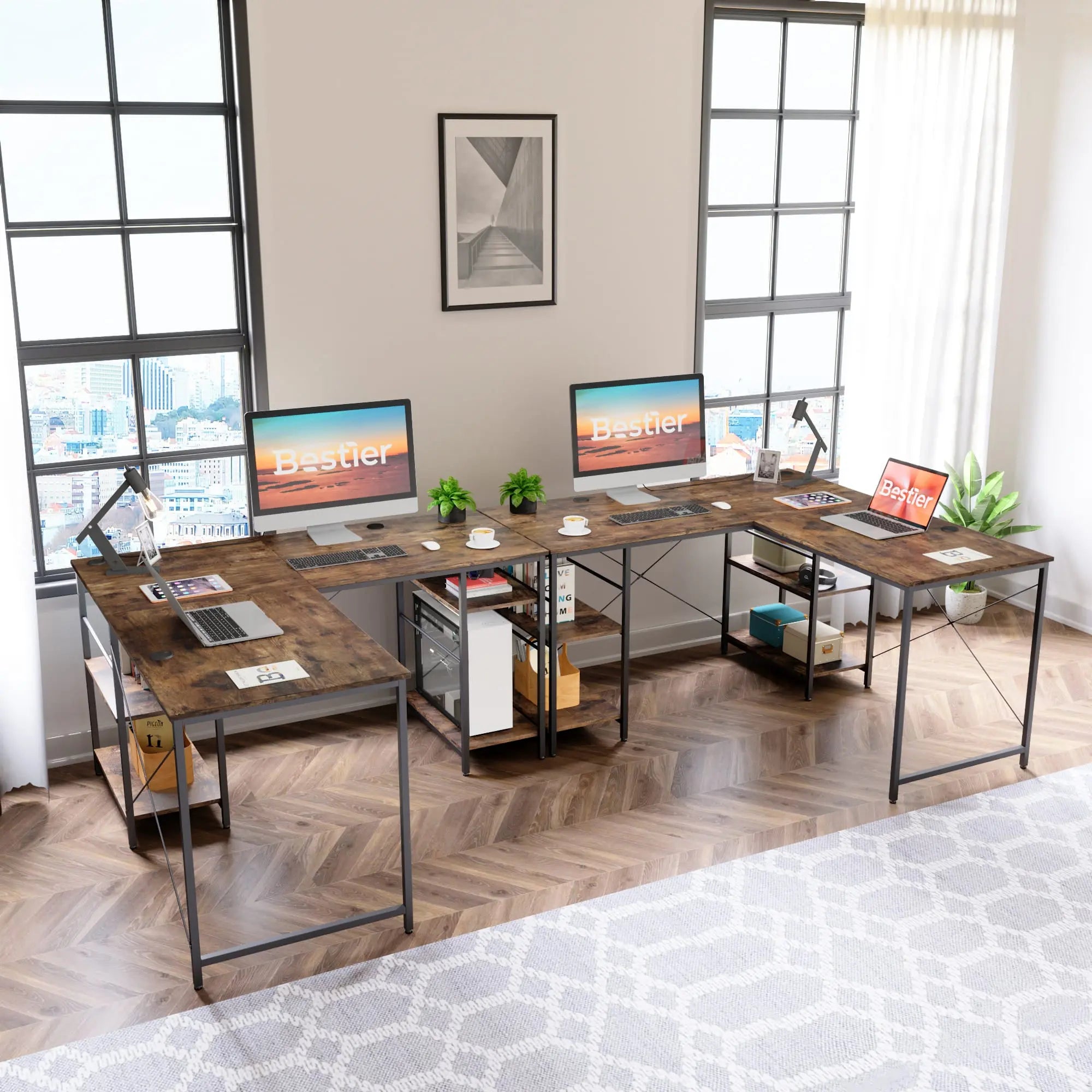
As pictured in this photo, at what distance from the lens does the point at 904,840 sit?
411 cm

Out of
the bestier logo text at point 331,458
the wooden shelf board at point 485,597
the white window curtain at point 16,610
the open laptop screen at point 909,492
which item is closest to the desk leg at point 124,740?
the white window curtain at point 16,610

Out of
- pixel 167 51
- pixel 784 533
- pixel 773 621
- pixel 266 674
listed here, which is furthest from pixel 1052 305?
pixel 266 674

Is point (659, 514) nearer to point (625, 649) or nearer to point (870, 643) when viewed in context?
point (625, 649)

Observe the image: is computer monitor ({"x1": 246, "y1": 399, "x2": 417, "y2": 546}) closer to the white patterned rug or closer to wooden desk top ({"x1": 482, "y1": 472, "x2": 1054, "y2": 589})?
wooden desk top ({"x1": 482, "y1": 472, "x2": 1054, "y2": 589})

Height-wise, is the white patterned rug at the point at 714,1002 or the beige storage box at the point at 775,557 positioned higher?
the beige storage box at the point at 775,557

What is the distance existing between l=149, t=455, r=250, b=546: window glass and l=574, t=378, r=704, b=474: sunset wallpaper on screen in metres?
1.37

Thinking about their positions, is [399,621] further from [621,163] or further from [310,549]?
[621,163]

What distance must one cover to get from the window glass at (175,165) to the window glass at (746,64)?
2174 mm

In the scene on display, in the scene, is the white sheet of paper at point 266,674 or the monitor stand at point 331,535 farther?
the monitor stand at point 331,535

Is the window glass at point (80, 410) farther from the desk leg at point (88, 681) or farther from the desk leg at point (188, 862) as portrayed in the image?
the desk leg at point (188, 862)

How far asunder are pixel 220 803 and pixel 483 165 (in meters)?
2.62

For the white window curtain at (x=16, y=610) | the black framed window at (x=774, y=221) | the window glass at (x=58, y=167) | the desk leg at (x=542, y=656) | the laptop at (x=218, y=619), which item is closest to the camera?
the laptop at (x=218, y=619)

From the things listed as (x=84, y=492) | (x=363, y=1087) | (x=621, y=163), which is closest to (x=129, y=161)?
(x=84, y=492)

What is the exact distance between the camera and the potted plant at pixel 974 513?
19.8 feet
